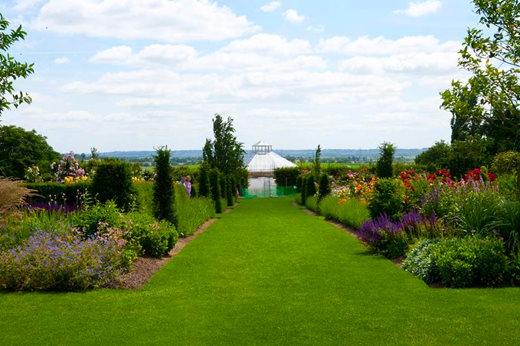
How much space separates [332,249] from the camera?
13.2m

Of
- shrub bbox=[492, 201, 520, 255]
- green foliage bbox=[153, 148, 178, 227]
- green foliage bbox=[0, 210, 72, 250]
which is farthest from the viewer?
green foliage bbox=[153, 148, 178, 227]

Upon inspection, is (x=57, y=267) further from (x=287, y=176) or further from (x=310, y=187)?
(x=287, y=176)

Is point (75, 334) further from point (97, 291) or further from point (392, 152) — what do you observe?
point (392, 152)

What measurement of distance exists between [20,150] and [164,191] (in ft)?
120

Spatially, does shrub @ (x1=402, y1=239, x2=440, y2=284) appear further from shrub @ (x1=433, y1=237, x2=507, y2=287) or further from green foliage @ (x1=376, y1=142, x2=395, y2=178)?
green foliage @ (x1=376, y1=142, x2=395, y2=178)

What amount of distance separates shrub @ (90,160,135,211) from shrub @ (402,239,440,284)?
6.74 meters

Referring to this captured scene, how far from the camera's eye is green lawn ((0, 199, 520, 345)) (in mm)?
6453

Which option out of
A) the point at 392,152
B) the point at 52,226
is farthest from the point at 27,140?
the point at 52,226

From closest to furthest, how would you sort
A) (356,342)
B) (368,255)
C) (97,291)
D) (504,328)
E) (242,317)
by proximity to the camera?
(356,342), (504,328), (242,317), (97,291), (368,255)

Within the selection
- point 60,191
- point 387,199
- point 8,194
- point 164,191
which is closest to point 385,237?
point 387,199

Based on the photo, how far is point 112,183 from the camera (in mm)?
14188

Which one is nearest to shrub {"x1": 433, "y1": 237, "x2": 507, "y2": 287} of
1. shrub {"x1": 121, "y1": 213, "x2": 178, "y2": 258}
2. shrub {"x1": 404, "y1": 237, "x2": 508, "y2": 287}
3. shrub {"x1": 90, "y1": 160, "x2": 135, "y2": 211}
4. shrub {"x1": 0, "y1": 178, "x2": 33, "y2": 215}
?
shrub {"x1": 404, "y1": 237, "x2": 508, "y2": 287}

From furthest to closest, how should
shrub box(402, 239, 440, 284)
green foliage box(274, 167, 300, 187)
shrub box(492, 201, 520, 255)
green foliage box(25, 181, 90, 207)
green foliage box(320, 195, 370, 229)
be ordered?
green foliage box(274, 167, 300, 187) → green foliage box(25, 181, 90, 207) → green foliage box(320, 195, 370, 229) → shrub box(492, 201, 520, 255) → shrub box(402, 239, 440, 284)

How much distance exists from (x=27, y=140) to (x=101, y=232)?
135ft
